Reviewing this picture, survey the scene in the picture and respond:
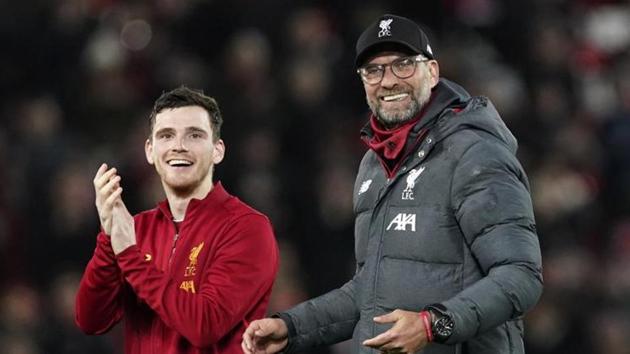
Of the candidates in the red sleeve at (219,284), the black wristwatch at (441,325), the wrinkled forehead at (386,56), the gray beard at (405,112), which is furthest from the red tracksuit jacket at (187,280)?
the black wristwatch at (441,325)

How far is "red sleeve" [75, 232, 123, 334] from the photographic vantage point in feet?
15.4

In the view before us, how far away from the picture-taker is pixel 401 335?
4.03 meters

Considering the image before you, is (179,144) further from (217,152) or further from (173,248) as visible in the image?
(173,248)

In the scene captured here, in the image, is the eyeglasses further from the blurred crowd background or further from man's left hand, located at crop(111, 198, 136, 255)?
the blurred crowd background

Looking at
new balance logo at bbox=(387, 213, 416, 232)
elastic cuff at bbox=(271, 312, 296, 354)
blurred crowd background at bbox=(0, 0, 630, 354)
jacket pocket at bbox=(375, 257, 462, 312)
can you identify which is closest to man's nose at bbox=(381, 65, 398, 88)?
new balance logo at bbox=(387, 213, 416, 232)

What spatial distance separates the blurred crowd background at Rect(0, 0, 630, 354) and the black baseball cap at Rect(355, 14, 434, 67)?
3.91m

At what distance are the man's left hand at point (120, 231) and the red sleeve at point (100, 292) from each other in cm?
5

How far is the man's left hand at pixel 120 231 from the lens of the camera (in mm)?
4633

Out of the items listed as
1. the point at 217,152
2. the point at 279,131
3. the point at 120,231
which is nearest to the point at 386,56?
the point at 217,152

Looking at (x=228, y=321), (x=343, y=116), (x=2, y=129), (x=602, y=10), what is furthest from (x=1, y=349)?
(x=602, y=10)

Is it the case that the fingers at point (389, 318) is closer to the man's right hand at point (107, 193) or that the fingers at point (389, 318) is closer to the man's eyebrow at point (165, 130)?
the man's right hand at point (107, 193)

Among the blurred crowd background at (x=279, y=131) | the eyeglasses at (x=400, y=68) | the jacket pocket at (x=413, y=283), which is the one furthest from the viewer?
the blurred crowd background at (x=279, y=131)

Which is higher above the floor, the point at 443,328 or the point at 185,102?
the point at 185,102

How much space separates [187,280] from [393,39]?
3.54 ft
